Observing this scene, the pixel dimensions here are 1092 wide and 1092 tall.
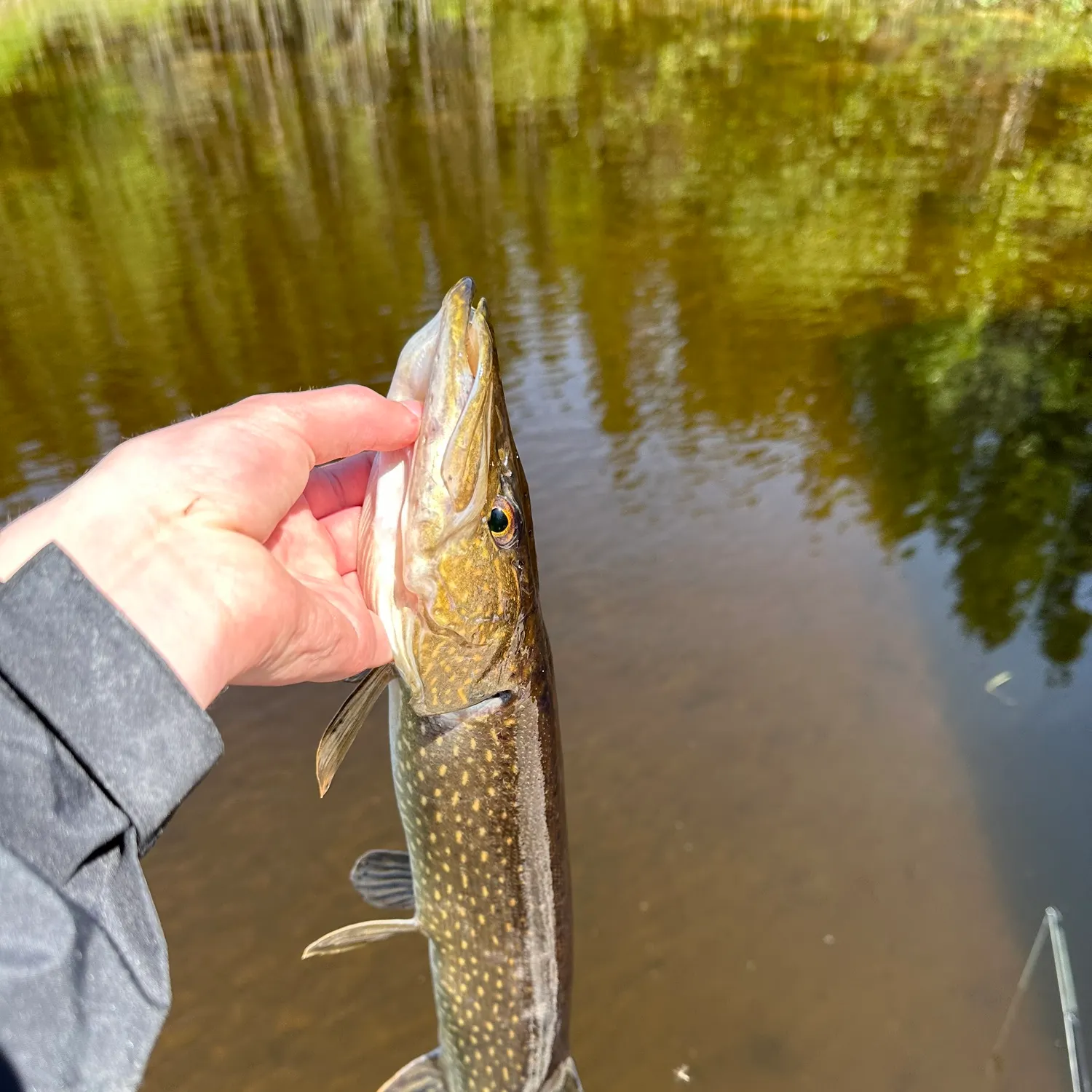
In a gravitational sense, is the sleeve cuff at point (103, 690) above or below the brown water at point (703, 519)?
above

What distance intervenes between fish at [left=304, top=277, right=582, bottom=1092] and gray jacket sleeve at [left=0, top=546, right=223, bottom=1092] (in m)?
0.63

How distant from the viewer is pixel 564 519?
5.12 metres

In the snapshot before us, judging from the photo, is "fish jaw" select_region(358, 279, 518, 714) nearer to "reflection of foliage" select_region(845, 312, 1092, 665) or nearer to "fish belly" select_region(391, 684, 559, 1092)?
"fish belly" select_region(391, 684, 559, 1092)

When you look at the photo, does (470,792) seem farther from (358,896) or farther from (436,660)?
(358,896)

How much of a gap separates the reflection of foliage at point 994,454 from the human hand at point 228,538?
371 cm

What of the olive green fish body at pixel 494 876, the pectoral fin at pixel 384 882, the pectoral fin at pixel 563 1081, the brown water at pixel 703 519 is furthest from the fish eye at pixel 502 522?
the brown water at pixel 703 519

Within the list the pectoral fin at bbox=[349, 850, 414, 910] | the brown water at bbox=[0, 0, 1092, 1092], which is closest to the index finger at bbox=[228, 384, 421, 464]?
the pectoral fin at bbox=[349, 850, 414, 910]

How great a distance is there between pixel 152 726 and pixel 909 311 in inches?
313

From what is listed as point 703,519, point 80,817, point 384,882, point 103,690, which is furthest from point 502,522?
point 703,519

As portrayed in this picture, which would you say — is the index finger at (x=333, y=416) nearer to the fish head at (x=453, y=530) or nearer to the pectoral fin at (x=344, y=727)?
the fish head at (x=453, y=530)

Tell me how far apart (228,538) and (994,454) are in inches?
220

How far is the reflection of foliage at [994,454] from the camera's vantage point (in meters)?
4.57

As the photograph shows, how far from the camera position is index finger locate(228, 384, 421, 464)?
5.41 feet

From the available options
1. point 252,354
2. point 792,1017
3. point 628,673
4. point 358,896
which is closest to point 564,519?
point 628,673
